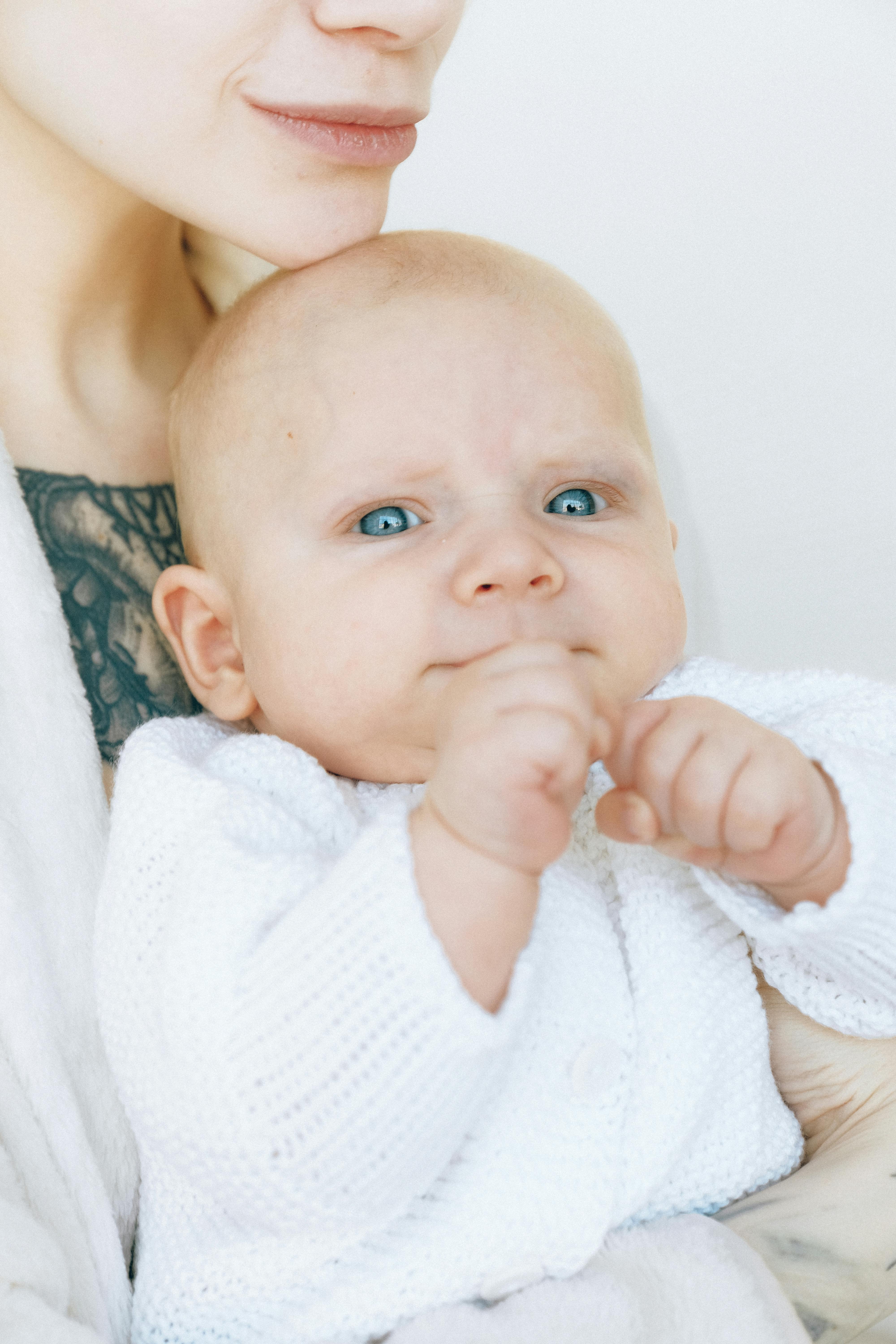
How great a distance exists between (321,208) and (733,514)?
3.13 feet

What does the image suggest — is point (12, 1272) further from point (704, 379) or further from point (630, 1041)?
point (704, 379)

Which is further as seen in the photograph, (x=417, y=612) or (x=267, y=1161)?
(x=417, y=612)

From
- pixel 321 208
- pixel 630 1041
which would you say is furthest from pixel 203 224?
pixel 630 1041

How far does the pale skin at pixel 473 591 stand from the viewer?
83cm

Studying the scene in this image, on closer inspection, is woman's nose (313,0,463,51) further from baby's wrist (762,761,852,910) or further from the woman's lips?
baby's wrist (762,761,852,910)

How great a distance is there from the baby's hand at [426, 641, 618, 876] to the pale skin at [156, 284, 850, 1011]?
0.02 m

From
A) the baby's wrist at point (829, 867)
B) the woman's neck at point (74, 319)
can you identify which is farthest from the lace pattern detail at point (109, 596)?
the baby's wrist at point (829, 867)

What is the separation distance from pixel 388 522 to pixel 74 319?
1.70 feet

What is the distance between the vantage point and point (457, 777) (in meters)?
0.74

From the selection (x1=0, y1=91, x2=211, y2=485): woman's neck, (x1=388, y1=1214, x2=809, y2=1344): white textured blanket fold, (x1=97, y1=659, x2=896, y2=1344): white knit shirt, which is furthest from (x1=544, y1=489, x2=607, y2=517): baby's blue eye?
(x1=388, y1=1214, x2=809, y2=1344): white textured blanket fold

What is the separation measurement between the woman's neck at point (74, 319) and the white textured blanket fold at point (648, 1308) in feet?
2.81

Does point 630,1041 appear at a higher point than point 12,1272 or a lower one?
higher

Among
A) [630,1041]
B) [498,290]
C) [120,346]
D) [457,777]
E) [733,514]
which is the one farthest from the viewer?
[733,514]

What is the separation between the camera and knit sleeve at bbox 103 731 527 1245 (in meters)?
0.74
